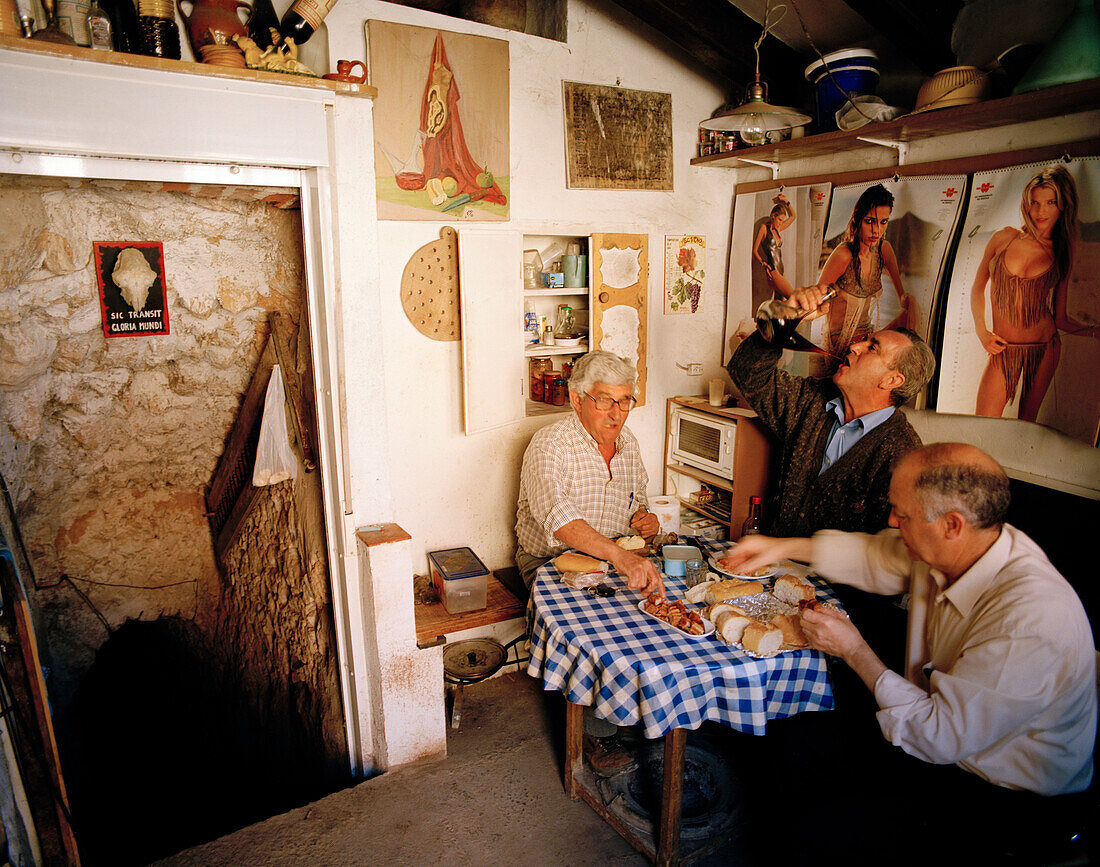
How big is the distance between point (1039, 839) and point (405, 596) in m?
2.40

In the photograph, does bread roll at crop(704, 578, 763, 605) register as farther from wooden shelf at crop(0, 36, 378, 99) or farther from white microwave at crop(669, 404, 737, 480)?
wooden shelf at crop(0, 36, 378, 99)

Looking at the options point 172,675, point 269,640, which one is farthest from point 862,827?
point 172,675

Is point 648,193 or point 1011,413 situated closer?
point 1011,413

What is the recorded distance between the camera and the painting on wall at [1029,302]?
2.70m

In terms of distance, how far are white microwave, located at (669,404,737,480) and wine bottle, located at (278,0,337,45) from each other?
111 inches

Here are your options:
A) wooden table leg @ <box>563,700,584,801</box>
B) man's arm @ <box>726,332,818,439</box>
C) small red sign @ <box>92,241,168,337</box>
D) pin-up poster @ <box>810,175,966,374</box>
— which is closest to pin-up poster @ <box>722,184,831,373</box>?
pin-up poster @ <box>810,175,966,374</box>

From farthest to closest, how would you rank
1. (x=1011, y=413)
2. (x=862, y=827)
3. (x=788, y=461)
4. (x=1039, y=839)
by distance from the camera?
(x=788, y=461)
(x=1011, y=413)
(x=862, y=827)
(x=1039, y=839)

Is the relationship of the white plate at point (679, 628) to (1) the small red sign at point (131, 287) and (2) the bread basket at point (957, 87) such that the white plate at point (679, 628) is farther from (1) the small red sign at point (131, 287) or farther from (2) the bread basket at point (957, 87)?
(1) the small red sign at point (131, 287)

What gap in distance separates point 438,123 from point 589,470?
75.8 inches

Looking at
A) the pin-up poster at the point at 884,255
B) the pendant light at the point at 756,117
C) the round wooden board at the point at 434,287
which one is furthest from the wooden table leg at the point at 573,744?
the pendant light at the point at 756,117

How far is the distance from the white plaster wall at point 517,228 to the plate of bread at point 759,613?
1729 millimetres

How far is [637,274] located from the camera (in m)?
4.21

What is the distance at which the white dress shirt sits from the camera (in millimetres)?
1801

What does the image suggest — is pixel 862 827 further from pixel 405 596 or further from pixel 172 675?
A: pixel 172 675
